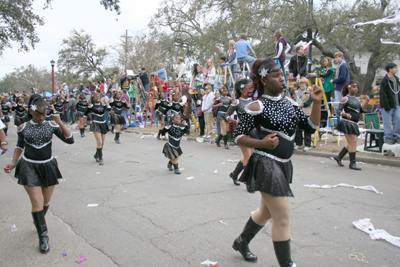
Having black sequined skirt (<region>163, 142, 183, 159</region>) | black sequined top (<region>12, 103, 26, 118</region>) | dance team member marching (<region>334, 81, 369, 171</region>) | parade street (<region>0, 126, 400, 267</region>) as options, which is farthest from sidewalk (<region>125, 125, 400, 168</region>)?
black sequined top (<region>12, 103, 26, 118</region>)

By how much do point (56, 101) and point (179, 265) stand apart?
627 inches

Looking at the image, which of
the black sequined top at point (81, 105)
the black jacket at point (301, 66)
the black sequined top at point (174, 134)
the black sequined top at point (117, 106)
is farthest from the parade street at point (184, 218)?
the black sequined top at point (81, 105)

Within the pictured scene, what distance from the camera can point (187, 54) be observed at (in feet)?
123

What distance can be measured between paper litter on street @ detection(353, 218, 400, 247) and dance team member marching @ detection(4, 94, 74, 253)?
396cm

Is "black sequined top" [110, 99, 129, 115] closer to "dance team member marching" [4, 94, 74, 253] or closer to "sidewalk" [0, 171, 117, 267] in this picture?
"sidewalk" [0, 171, 117, 267]

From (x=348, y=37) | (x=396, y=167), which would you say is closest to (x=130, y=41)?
(x=348, y=37)

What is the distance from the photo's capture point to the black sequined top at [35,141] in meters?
4.11

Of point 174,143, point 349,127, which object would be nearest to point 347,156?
point 349,127

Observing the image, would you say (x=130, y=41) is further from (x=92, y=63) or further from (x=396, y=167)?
(x=396, y=167)

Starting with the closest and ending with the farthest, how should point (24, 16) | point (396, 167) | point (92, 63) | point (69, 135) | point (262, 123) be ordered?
1. point (262, 123)
2. point (69, 135)
3. point (396, 167)
4. point (24, 16)
5. point (92, 63)

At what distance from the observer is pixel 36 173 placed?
403cm

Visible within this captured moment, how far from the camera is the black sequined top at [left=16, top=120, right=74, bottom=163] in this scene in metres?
4.11

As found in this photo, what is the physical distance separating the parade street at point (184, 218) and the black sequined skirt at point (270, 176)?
1028mm

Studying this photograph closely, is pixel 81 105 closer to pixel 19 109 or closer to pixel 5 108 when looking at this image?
pixel 19 109
